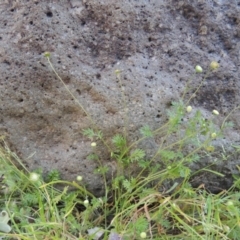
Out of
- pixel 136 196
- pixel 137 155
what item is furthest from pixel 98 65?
pixel 136 196

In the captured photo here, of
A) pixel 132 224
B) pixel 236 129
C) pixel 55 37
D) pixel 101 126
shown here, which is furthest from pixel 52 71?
pixel 236 129

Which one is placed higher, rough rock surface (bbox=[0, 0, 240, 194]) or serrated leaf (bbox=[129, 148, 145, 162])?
rough rock surface (bbox=[0, 0, 240, 194])

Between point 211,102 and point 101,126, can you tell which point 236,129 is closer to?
point 211,102

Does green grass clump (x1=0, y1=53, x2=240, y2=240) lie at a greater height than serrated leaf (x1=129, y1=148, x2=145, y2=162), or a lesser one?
lesser

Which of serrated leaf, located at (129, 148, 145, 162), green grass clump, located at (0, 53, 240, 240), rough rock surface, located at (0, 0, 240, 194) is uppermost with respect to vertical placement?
rough rock surface, located at (0, 0, 240, 194)

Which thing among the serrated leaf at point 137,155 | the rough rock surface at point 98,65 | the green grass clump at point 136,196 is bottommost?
the green grass clump at point 136,196
